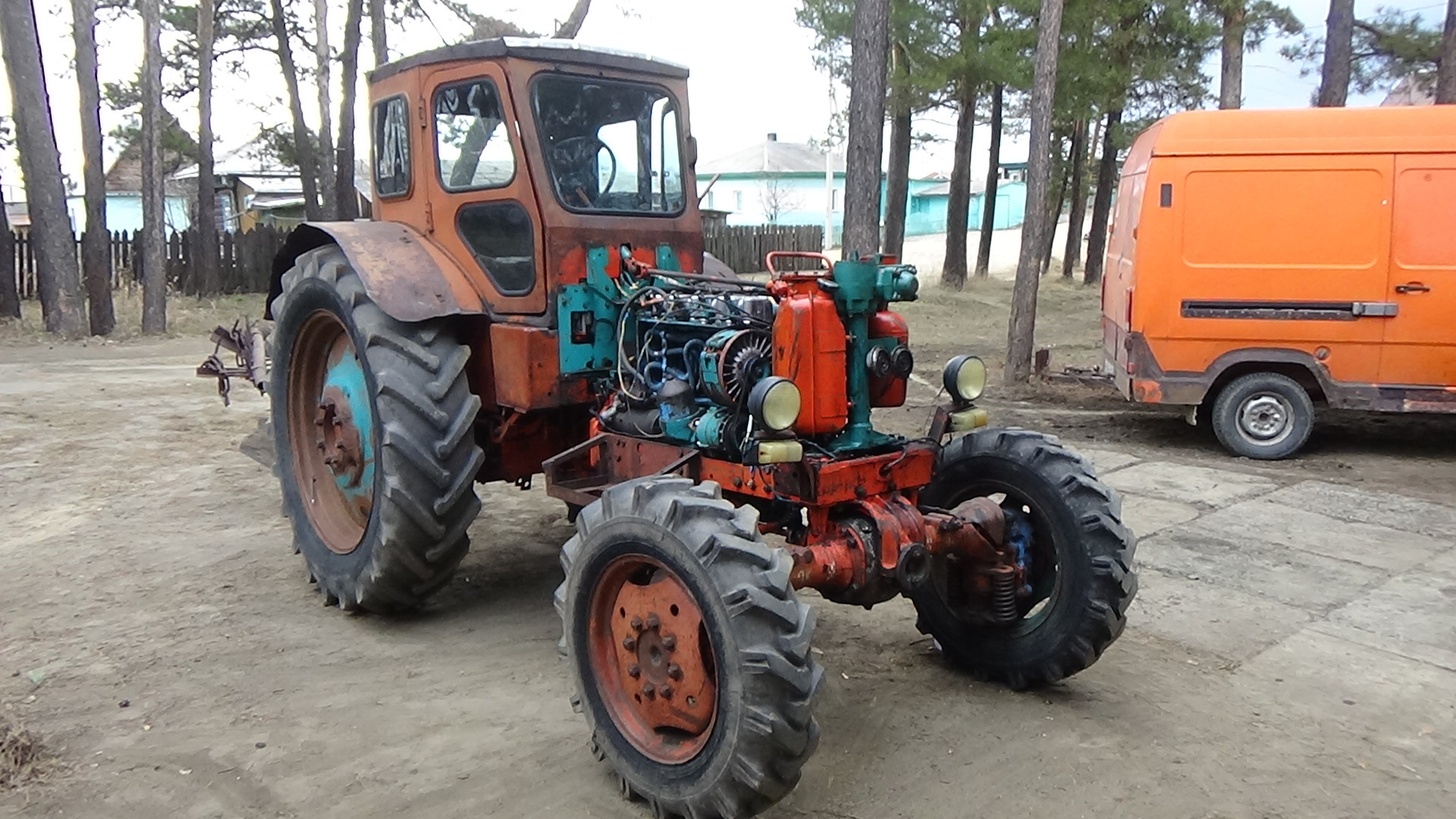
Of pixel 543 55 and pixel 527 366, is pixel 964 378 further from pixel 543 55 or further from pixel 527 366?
pixel 543 55

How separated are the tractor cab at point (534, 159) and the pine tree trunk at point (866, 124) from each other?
20.8 ft

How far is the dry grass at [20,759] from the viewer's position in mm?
3492

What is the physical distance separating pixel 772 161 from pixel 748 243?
36319 millimetres

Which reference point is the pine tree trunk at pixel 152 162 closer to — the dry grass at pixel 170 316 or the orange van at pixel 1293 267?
the dry grass at pixel 170 316

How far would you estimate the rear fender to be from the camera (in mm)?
4816

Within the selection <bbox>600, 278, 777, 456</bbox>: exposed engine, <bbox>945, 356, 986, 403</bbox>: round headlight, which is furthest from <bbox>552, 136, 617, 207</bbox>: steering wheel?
<bbox>945, 356, 986, 403</bbox>: round headlight

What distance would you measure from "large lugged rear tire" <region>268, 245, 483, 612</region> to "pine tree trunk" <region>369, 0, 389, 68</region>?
15418mm

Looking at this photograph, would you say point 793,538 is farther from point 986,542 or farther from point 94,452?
point 94,452

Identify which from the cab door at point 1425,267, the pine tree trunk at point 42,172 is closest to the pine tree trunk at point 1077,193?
the cab door at point 1425,267

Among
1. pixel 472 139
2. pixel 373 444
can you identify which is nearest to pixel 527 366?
pixel 373 444

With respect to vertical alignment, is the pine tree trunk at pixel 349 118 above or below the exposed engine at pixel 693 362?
above

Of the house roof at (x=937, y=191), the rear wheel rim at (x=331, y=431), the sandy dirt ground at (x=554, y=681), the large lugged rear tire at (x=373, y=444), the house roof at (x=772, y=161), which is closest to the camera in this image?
the sandy dirt ground at (x=554, y=681)

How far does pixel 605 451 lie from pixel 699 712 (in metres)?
1.68

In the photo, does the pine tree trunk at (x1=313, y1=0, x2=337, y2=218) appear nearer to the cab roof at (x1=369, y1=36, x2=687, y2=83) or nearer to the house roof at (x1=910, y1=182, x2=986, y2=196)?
the cab roof at (x1=369, y1=36, x2=687, y2=83)
